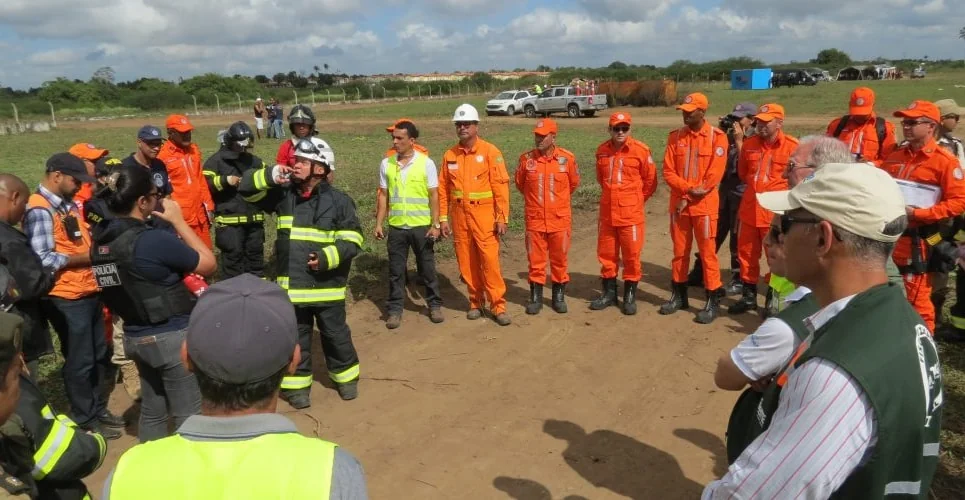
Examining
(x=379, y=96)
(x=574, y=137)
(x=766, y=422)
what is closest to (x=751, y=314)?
(x=766, y=422)

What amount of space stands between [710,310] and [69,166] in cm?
567

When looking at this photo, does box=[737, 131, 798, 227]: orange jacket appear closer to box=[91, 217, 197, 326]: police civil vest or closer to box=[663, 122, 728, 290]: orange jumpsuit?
box=[663, 122, 728, 290]: orange jumpsuit

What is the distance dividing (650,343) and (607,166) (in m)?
1.84

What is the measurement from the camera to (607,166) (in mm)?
6508

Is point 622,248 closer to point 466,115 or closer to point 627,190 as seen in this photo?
point 627,190

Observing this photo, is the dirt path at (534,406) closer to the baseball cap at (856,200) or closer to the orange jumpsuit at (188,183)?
the orange jumpsuit at (188,183)

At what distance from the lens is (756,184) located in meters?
6.16

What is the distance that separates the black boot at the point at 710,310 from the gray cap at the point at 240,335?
546 cm

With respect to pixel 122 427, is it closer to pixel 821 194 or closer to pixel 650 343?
pixel 650 343

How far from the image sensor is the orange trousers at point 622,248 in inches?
256

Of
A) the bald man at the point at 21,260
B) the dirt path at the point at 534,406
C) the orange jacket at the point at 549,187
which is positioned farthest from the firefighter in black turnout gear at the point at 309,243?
the orange jacket at the point at 549,187

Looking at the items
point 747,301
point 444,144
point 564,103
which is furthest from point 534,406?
point 564,103

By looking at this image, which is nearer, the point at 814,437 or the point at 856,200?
the point at 814,437

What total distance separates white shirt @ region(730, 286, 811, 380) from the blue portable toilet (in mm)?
54881
